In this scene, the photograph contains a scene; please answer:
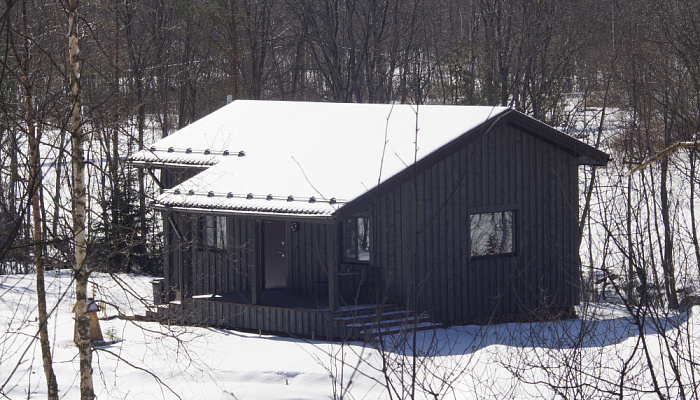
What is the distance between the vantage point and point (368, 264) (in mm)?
→ 16031

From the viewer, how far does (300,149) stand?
672 inches

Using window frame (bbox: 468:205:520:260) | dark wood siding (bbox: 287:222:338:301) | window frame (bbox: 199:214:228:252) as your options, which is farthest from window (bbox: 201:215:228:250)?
window frame (bbox: 468:205:520:260)

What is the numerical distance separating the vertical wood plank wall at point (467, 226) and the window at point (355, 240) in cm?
65

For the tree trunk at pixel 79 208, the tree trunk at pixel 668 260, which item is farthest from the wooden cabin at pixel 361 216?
the tree trunk at pixel 79 208

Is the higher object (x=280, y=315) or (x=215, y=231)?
(x=215, y=231)

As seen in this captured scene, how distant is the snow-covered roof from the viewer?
15094 millimetres

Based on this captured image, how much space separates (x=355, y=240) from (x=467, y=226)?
87.2 inches

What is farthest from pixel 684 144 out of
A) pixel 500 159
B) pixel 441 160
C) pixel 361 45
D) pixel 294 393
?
pixel 361 45

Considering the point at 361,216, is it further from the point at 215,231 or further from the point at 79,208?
the point at 79,208

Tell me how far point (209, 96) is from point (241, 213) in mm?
21965

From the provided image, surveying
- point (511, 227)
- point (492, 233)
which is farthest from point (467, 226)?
point (511, 227)

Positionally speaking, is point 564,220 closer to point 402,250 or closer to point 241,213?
point 402,250

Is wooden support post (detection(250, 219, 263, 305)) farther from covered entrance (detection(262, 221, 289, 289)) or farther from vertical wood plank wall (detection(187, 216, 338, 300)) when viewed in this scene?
covered entrance (detection(262, 221, 289, 289))

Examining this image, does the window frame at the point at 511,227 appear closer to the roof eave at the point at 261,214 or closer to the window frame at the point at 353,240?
the window frame at the point at 353,240
